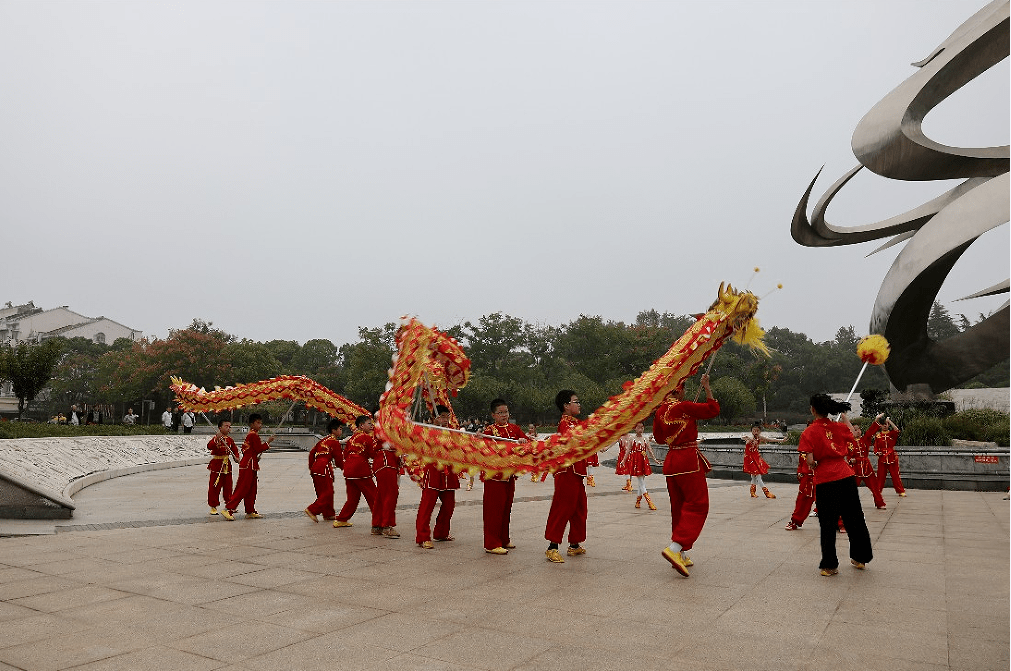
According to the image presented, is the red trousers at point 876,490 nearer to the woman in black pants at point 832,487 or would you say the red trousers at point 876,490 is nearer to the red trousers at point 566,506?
the woman in black pants at point 832,487

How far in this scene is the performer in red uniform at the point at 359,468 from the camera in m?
7.90

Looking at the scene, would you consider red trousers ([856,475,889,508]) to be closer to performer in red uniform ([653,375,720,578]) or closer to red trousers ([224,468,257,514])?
performer in red uniform ([653,375,720,578])

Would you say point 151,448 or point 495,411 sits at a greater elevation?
point 495,411

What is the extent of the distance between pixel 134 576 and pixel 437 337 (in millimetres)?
3244

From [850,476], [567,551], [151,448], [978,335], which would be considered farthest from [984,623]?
[151,448]

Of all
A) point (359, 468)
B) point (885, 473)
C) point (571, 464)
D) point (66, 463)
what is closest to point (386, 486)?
point (359, 468)

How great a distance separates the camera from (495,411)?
6430 mm

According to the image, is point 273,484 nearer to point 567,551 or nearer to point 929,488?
point 567,551

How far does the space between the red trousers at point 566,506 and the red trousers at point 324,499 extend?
327cm

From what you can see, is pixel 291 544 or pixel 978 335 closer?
pixel 291 544

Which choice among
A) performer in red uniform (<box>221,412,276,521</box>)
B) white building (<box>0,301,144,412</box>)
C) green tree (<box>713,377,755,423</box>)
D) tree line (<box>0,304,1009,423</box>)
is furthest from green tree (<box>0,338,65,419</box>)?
white building (<box>0,301,144,412</box>)

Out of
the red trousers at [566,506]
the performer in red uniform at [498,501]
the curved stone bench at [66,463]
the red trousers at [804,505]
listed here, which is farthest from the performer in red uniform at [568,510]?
the curved stone bench at [66,463]

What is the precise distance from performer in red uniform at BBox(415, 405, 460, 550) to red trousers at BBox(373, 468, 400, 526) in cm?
60

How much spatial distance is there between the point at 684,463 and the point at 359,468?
3.90m
